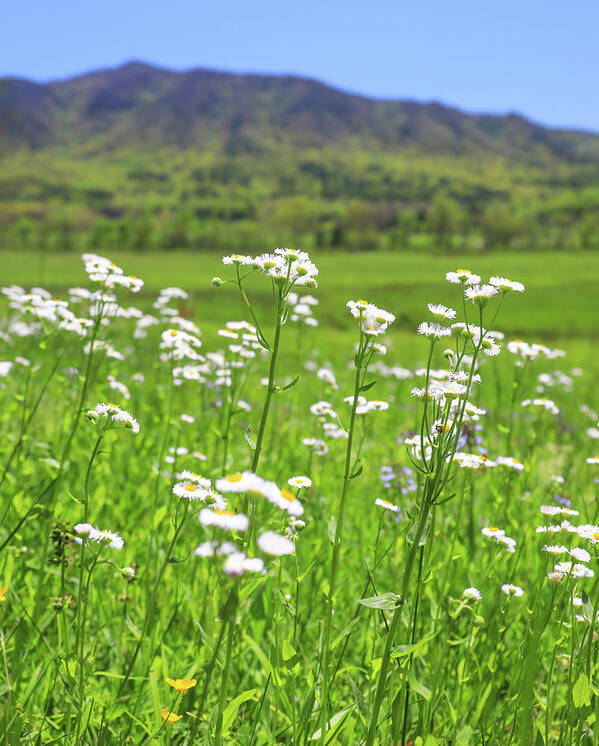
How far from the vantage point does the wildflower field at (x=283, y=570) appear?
208 cm

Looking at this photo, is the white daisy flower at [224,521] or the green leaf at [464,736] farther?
the green leaf at [464,736]

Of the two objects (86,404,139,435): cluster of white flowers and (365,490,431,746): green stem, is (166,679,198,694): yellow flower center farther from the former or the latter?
(86,404,139,435): cluster of white flowers

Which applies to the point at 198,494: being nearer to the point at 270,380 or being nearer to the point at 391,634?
the point at 270,380

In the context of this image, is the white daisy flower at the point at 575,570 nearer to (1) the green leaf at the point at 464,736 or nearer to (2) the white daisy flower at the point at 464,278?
(1) the green leaf at the point at 464,736

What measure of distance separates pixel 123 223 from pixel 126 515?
134m

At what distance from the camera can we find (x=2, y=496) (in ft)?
13.3

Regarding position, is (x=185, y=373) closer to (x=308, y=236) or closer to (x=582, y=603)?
(x=582, y=603)

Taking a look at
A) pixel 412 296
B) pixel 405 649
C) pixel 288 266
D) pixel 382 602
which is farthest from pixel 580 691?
pixel 412 296

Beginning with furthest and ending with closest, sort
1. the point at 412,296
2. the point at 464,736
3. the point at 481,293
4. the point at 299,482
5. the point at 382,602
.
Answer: the point at 412,296 < the point at 299,482 < the point at 464,736 < the point at 481,293 < the point at 382,602

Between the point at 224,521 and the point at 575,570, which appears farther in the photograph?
the point at 575,570

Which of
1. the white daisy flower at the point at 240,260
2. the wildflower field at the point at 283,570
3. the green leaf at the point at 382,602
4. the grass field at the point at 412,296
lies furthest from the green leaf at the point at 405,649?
the grass field at the point at 412,296

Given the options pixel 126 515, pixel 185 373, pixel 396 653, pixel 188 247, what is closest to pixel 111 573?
pixel 126 515

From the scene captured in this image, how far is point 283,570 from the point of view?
339 centimetres

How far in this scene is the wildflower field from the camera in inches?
81.9
